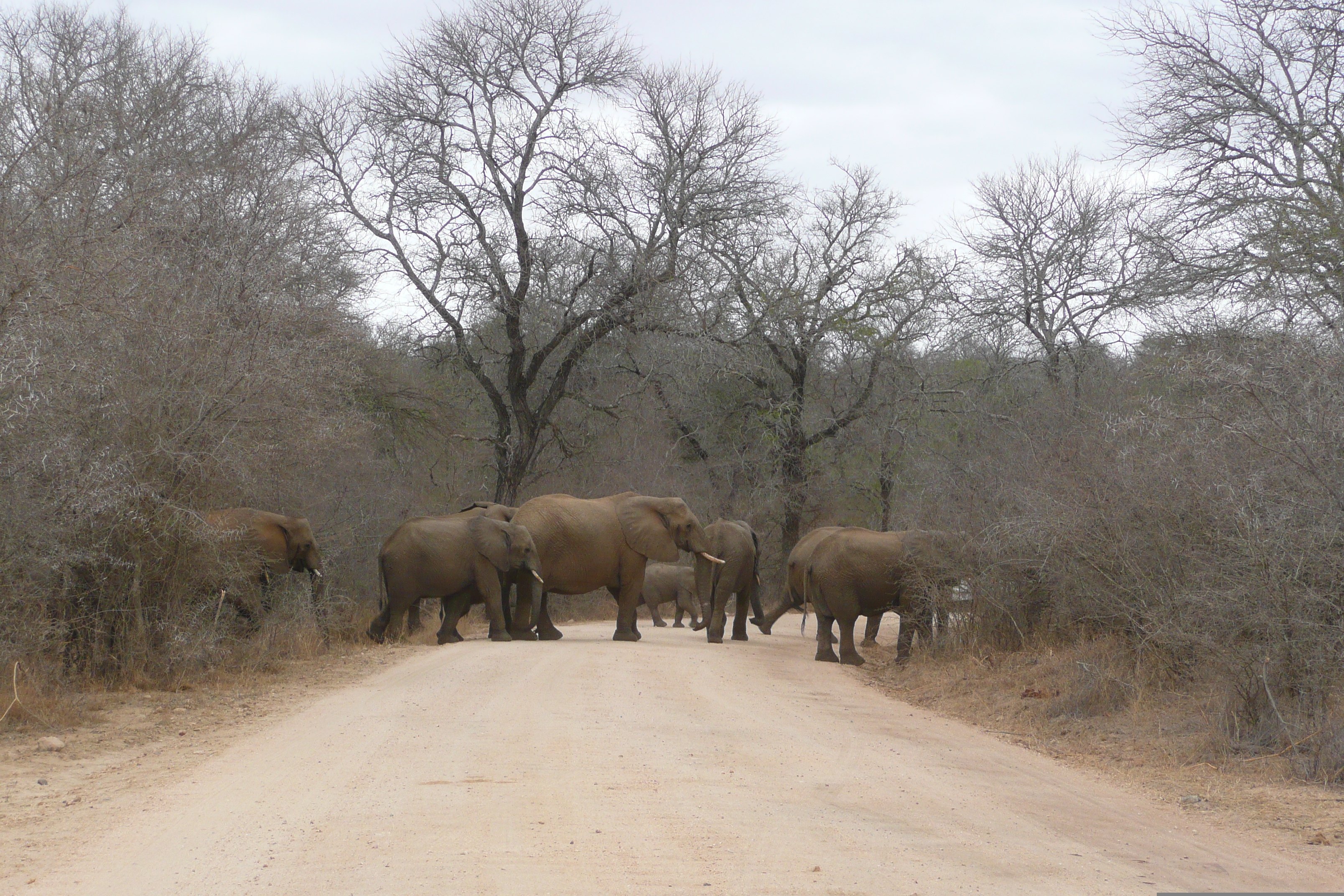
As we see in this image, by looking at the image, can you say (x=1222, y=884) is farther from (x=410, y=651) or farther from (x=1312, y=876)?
(x=410, y=651)

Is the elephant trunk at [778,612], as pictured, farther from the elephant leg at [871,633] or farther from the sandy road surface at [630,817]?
the sandy road surface at [630,817]

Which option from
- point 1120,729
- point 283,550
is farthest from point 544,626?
point 1120,729

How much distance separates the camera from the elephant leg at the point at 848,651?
17188 mm

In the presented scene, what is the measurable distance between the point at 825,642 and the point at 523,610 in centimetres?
495

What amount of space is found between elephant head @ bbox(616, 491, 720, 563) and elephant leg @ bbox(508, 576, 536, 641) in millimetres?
1701

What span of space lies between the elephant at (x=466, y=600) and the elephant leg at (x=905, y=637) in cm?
616

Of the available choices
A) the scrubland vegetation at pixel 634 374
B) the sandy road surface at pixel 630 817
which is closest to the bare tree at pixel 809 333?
the scrubland vegetation at pixel 634 374

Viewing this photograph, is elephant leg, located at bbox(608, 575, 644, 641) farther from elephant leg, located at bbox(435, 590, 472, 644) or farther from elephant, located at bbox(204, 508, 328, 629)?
elephant, located at bbox(204, 508, 328, 629)

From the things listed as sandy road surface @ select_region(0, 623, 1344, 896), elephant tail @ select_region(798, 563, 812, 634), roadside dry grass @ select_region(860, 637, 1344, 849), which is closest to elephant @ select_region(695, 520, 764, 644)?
elephant tail @ select_region(798, 563, 812, 634)

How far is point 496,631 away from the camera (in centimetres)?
1927

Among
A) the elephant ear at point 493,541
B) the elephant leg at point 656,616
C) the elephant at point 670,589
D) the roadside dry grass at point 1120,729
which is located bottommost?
the roadside dry grass at point 1120,729

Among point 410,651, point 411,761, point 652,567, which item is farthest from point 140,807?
point 652,567

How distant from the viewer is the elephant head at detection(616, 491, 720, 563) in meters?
19.8

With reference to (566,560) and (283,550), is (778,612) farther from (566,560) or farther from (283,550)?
(283,550)
